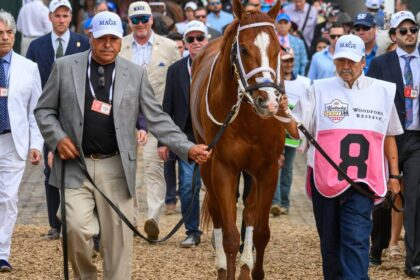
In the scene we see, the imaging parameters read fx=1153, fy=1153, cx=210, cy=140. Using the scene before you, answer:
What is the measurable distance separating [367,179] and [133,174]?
167 centimetres

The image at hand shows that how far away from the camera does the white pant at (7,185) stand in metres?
10.4

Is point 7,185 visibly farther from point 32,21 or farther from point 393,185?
point 32,21

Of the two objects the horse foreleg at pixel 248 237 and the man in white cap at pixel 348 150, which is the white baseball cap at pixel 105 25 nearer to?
the man in white cap at pixel 348 150

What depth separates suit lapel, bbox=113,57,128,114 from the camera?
8.01 m

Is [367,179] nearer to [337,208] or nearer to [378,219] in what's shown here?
[337,208]

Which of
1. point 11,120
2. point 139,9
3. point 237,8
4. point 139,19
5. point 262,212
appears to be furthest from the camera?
point 139,19

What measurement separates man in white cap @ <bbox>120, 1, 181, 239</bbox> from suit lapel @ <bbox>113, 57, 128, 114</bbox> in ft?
14.4

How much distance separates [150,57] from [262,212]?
3611 mm

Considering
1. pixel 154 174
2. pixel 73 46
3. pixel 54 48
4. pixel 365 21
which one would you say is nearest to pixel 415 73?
pixel 365 21

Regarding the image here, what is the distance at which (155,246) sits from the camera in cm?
1184

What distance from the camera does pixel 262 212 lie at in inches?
380

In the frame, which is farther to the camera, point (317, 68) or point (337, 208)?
point (317, 68)

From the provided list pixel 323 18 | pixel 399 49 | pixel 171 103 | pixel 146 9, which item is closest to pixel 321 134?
pixel 399 49

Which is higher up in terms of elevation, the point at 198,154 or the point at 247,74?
the point at 247,74
